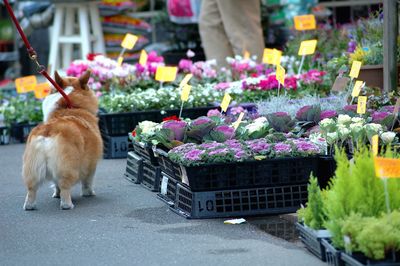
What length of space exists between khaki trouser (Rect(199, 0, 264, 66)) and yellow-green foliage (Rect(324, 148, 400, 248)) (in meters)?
7.51

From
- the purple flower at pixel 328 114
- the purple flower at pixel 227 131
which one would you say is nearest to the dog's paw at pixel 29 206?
the purple flower at pixel 227 131

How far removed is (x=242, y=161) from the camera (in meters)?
7.20

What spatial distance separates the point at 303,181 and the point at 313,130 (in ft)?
2.46

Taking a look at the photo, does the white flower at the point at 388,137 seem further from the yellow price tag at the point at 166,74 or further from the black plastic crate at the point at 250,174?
the yellow price tag at the point at 166,74

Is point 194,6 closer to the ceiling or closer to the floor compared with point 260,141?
closer to the ceiling

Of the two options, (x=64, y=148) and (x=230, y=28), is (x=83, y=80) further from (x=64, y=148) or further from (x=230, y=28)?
(x=230, y=28)

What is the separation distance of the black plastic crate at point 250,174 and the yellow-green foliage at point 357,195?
164 cm

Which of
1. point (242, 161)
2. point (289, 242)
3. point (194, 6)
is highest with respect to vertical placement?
point (194, 6)

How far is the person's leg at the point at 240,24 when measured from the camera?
13.0 metres

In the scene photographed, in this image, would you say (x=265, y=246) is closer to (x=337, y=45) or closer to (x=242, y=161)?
(x=242, y=161)

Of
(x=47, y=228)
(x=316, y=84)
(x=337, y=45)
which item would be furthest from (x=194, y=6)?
(x=47, y=228)

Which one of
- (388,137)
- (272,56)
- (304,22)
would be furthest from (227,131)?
(304,22)

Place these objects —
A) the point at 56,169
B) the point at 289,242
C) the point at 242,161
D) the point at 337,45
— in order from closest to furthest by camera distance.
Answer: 1. the point at 289,242
2. the point at 242,161
3. the point at 56,169
4. the point at 337,45

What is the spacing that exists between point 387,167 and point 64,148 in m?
3.34
